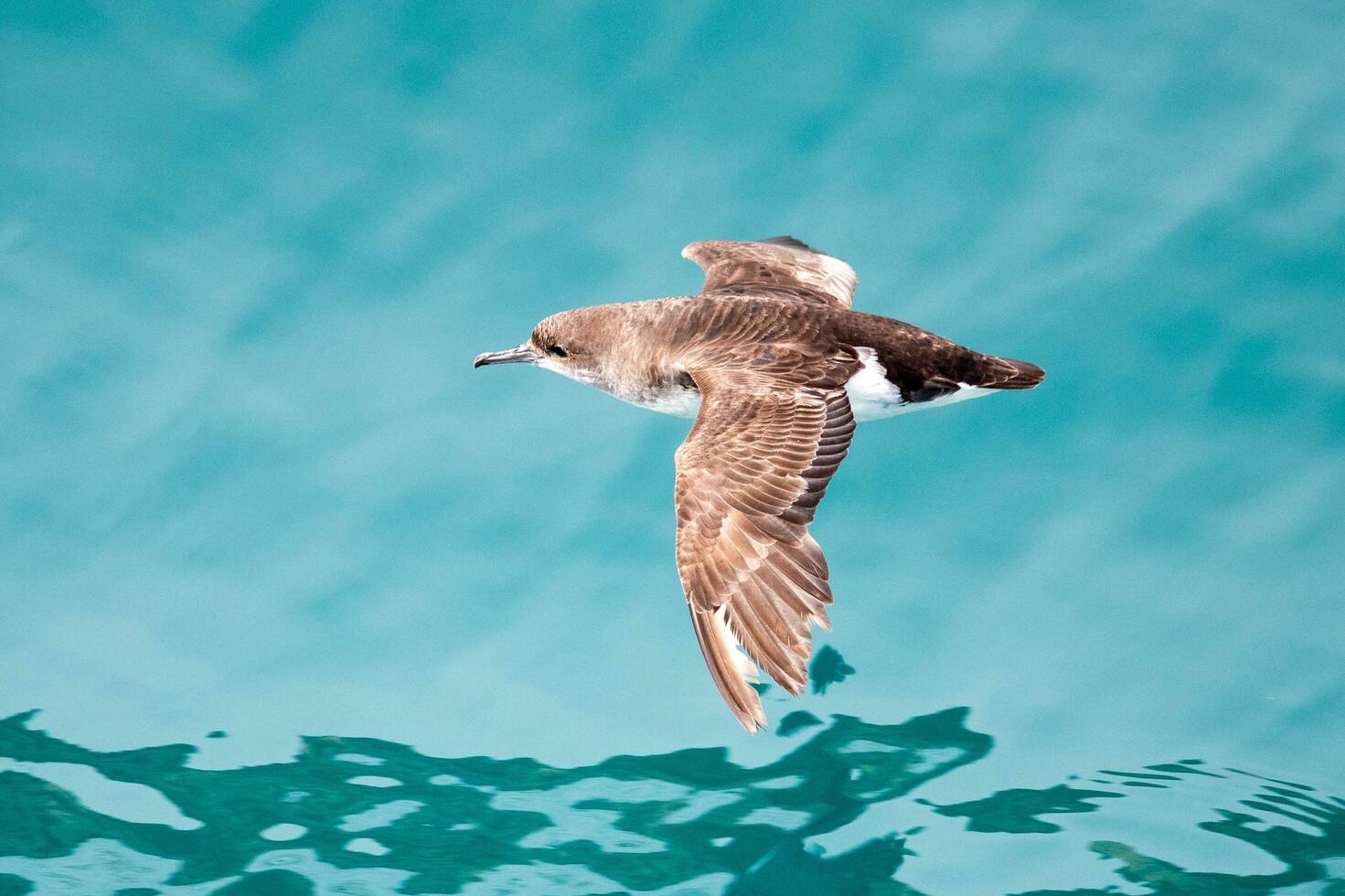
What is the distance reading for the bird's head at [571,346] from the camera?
866 centimetres

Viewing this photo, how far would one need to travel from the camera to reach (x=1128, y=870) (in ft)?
28.1

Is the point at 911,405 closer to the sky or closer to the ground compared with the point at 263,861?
closer to the sky

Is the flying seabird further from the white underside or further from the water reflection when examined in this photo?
the water reflection

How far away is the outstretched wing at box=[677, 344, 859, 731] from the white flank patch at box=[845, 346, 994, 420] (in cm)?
33

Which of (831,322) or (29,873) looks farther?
(29,873)

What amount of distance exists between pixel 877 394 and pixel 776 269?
2.23 metres

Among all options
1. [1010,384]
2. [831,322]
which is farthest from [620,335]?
[1010,384]

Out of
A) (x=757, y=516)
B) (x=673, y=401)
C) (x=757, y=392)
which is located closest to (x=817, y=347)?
(x=757, y=392)

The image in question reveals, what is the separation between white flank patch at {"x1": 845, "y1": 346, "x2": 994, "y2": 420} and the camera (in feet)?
25.5

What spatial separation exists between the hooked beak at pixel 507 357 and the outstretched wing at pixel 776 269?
1.22m

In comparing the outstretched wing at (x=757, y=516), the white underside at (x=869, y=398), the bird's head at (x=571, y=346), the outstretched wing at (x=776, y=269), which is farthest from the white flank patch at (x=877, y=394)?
the bird's head at (x=571, y=346)

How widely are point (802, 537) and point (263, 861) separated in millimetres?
4613

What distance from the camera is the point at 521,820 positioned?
9031 mm

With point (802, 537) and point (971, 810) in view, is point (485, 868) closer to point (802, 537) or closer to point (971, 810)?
point (971, 810)
